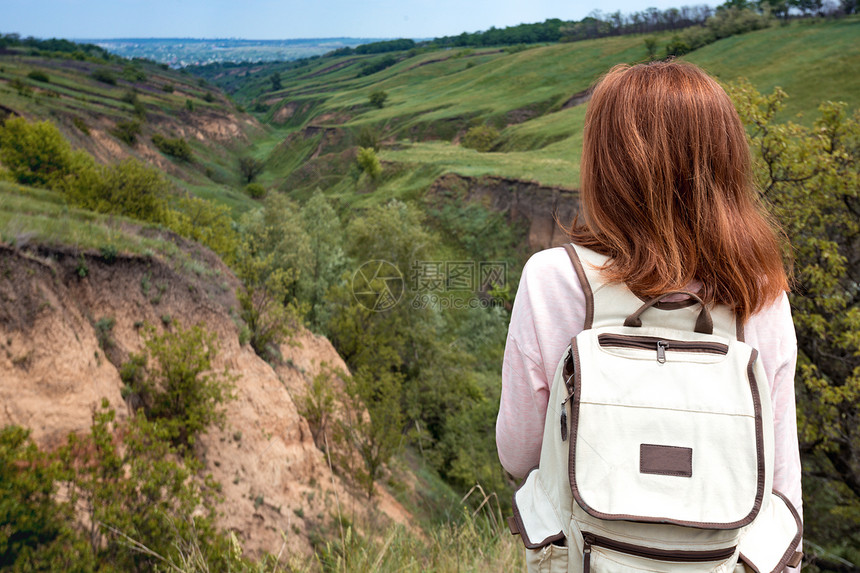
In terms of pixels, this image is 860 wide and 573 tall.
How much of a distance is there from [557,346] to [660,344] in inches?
13.2

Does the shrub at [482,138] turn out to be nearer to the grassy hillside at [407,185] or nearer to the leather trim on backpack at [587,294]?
the grassy hillside at [407,185]

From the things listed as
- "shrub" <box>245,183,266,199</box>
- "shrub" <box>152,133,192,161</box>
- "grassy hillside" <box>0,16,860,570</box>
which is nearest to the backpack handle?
"grassy hillside" <box>0,16,860,570</box>

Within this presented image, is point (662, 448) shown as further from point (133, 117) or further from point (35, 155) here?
point (133, 117)

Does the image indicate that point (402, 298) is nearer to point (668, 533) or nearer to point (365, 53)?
→ point (668, 533)

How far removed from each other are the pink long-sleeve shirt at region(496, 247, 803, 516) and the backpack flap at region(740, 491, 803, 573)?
127 mm

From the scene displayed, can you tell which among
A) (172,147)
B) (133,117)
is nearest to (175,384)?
(172,147)

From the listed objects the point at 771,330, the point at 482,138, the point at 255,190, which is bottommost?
the point at 255,190

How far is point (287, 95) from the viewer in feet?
421

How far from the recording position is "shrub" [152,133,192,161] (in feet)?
172

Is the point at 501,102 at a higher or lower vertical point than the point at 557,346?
higher

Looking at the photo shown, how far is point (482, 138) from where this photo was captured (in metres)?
53.5

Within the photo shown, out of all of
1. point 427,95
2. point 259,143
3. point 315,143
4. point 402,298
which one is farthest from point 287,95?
point 402,298

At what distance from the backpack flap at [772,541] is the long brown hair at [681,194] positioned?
672 millimetres

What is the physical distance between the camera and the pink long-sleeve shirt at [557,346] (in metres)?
1.82
